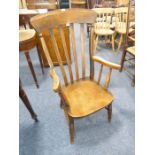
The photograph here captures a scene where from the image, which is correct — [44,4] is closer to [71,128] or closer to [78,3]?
[71,128]

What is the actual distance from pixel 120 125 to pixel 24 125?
95 centimetres

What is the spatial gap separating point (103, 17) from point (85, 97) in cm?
232

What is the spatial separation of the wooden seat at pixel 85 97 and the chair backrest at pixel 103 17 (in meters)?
1.90

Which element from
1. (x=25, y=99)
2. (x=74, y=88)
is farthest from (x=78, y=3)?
(x=25, y=99)

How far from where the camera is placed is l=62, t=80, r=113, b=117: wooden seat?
132cm

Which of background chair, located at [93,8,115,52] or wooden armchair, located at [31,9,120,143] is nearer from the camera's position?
wooden armchair, located at [31,9,120,143]

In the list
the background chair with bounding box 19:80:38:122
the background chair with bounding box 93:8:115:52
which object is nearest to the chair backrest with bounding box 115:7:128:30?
the background chair with bounding box 93:8:115:52

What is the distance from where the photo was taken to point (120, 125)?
1.65m

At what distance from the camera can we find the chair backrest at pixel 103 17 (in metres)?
3.12

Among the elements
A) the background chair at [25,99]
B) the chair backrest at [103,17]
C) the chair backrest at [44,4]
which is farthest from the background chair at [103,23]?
the background chair at [25,99]

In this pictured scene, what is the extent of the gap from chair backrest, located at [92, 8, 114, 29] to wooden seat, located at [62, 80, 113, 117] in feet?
6.25

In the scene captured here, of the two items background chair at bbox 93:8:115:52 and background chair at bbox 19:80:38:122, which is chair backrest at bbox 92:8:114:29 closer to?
background chair at bbox 93:8:115:52
